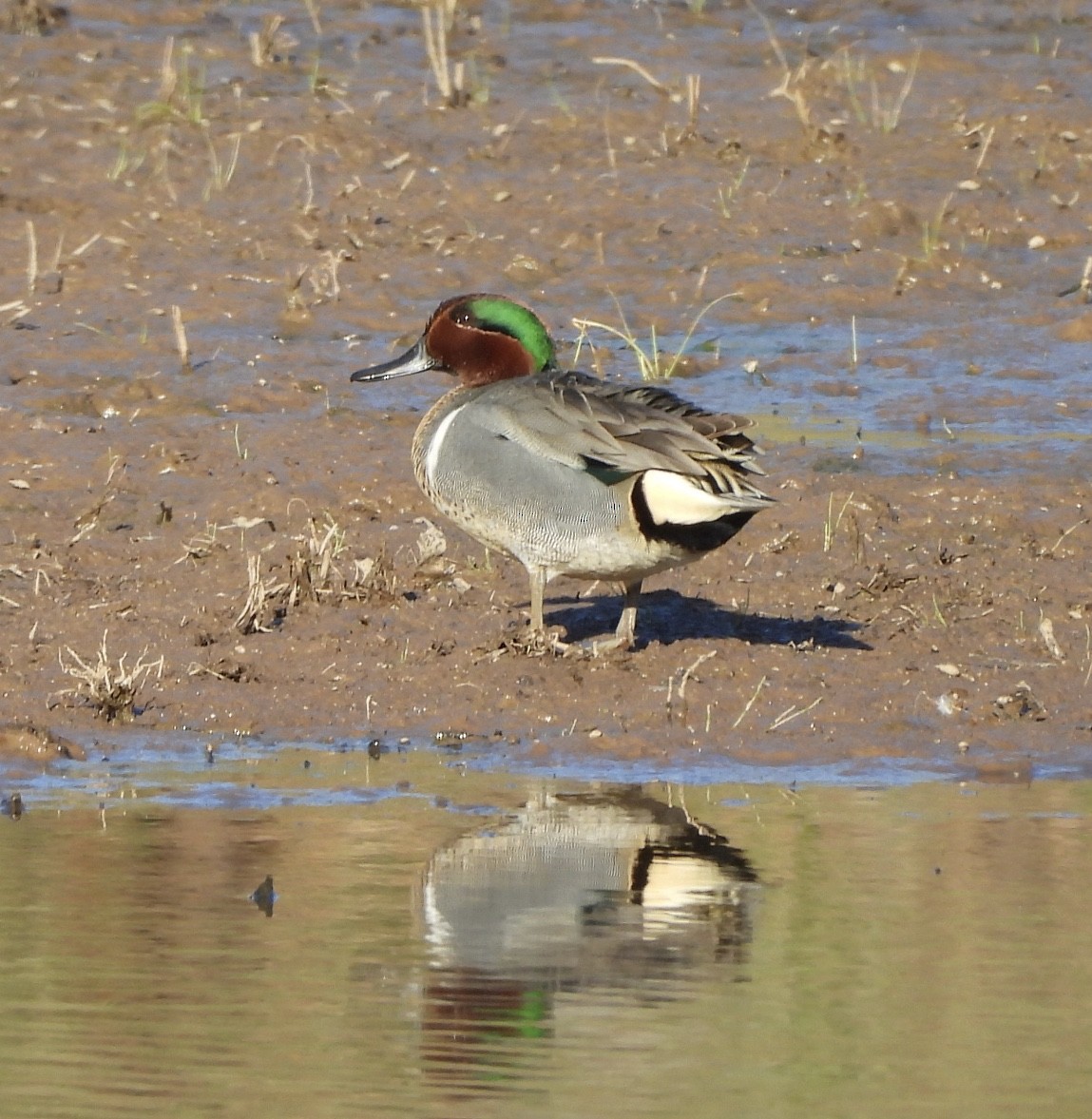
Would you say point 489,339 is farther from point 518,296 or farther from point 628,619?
point 518,296

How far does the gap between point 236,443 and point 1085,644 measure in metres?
3.52

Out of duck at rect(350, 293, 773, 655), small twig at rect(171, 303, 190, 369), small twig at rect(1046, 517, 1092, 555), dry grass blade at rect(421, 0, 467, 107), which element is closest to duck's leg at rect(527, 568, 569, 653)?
duck at rect(350, 293, 773, 655)

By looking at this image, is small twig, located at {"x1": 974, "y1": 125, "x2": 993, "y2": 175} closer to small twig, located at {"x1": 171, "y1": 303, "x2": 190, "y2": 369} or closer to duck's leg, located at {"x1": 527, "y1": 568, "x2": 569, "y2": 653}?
small twig, located at {"x1": 171, "y1": 303, "x2": 190, "y2": 369}

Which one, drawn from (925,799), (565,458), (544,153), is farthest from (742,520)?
(544,153)

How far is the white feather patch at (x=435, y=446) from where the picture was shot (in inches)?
301

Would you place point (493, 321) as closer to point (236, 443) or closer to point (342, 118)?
point (236, 443)

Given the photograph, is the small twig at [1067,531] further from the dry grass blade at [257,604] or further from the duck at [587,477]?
the dry grass blade at [257,604]

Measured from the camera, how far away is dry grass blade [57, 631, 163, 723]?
7.24 meters

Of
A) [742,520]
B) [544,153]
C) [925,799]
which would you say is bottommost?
[925,799]

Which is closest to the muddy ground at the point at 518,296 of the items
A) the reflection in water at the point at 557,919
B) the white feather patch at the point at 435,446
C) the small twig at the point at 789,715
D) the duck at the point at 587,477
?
the small twig at the point at 789,715

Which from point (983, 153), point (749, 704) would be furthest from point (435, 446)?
point (983, 153)

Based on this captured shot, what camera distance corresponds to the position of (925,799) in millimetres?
6676

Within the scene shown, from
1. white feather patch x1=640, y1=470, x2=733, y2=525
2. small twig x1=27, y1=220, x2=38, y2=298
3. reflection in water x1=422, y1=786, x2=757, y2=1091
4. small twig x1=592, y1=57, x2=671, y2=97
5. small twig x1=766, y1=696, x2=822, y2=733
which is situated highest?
small twig x1=592, y1=57, x2=671, y2=97

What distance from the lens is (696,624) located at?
323 inches
